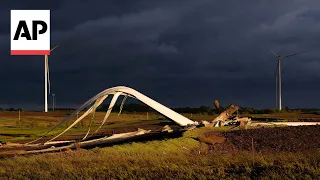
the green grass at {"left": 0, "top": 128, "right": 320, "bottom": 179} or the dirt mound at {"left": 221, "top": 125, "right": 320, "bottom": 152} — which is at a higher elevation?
the dirt mound at {"left": 221, "top": 125, "right": 320, "bottom": 152}

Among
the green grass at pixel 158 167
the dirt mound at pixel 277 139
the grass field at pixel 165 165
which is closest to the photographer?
the green grass at pixel 158 167

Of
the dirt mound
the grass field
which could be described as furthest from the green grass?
the dirt mound

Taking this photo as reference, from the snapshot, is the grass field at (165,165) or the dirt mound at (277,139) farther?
the dirt mound at (277,139)

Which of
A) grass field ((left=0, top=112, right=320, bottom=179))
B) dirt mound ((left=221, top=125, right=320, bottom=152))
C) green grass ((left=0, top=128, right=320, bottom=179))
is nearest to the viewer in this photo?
green grass ((left=0, top=128, right=320, bottom=179))

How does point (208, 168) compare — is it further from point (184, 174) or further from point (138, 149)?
point (138, 149)

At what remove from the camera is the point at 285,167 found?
54.7ft

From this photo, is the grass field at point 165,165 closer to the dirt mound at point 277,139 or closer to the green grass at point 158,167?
the green grass at point 158,167

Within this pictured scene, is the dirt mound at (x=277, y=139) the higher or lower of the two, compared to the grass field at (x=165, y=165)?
higher

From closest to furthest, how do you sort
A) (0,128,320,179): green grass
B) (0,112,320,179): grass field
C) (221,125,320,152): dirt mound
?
(0,128,320,179): green grass → (0,112,320,179): grass field → (221,125,320,152): dirt mound

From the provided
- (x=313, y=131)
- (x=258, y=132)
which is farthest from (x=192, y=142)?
(x=313, y=131)

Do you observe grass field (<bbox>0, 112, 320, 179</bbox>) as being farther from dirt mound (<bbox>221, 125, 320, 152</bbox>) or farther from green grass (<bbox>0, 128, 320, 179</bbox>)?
dirt mound (<bbox>221, 125, 320, 152</bbox>)

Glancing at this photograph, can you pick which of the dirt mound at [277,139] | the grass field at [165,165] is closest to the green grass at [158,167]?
the grass field at [165,165]

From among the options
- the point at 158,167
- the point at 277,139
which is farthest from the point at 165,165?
the point at 277,139

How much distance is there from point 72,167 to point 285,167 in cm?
752
